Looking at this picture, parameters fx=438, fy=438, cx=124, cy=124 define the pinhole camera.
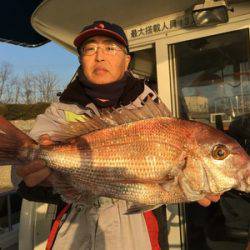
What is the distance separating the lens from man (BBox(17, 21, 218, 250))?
7.88 ft

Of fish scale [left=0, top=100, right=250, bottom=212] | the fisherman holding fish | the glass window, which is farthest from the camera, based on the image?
the glass window

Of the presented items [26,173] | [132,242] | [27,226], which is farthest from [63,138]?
[27,226]

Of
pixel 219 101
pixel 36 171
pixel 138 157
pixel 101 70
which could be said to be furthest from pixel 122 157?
pixel 219 101

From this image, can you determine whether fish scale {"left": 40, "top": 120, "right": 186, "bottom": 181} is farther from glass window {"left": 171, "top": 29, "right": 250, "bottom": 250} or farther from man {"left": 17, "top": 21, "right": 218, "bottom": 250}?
glass window {"left": 171, "top": 29, "right": 250, "bottom": 250}

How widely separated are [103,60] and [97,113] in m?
0.36

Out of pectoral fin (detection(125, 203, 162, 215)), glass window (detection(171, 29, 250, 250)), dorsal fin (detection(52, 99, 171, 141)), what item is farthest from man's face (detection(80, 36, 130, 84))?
glass window (detection(171, 29, 250, 250))

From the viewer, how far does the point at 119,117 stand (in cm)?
218

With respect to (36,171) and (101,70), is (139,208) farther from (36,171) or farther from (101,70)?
(101,70)

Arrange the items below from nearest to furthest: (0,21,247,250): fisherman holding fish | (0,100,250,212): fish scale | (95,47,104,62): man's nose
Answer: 1. (0,100,250,212): fish scale
2. (0,21,247,250): fisherman holding fish
3. (95,47,104,62): man's nose

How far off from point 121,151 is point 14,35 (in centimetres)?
339

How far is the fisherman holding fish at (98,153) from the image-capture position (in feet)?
6.97

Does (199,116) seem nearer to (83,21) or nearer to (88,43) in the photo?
(83,21)

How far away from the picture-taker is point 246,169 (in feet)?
6.67

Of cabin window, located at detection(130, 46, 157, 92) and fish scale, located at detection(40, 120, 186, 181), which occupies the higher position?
cabin window, located at detection(130, 46, 157, 92)
